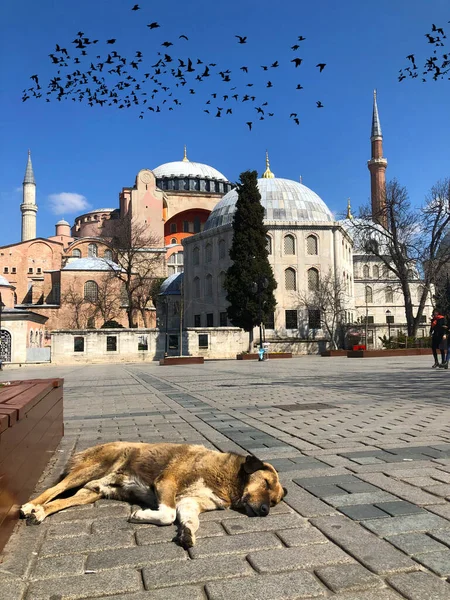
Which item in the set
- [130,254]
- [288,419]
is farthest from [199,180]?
[288,419]

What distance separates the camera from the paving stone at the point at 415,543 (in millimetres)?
2564

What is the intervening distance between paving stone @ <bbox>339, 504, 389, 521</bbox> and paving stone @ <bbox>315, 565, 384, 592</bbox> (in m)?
0.71

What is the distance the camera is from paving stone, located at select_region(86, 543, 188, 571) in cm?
249

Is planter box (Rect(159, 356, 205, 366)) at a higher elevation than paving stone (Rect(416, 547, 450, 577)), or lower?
lower

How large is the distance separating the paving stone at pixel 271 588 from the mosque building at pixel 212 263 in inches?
1452

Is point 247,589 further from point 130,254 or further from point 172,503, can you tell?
point 130,254

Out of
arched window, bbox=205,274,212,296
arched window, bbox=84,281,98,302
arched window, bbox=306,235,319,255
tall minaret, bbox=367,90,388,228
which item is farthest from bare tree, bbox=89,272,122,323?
tall minaret, bbox=367,90,388,228

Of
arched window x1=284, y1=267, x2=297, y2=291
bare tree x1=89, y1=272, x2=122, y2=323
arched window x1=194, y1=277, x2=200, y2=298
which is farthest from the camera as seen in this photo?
arched window x1=194, y1=277, x2=200, y2=298

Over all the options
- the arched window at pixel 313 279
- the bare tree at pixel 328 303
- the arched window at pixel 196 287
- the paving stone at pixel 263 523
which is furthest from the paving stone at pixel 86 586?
the arched window at pixel 196 287

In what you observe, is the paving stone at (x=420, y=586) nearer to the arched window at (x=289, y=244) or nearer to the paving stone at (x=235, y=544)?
the paving stone at (x=235, y=544)

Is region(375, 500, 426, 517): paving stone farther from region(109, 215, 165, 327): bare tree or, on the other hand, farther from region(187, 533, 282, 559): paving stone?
region(109, 215, 165, 327): bare tree

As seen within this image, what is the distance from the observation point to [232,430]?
617cm

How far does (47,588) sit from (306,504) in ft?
5.53

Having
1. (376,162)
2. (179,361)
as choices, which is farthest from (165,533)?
(376,162)
